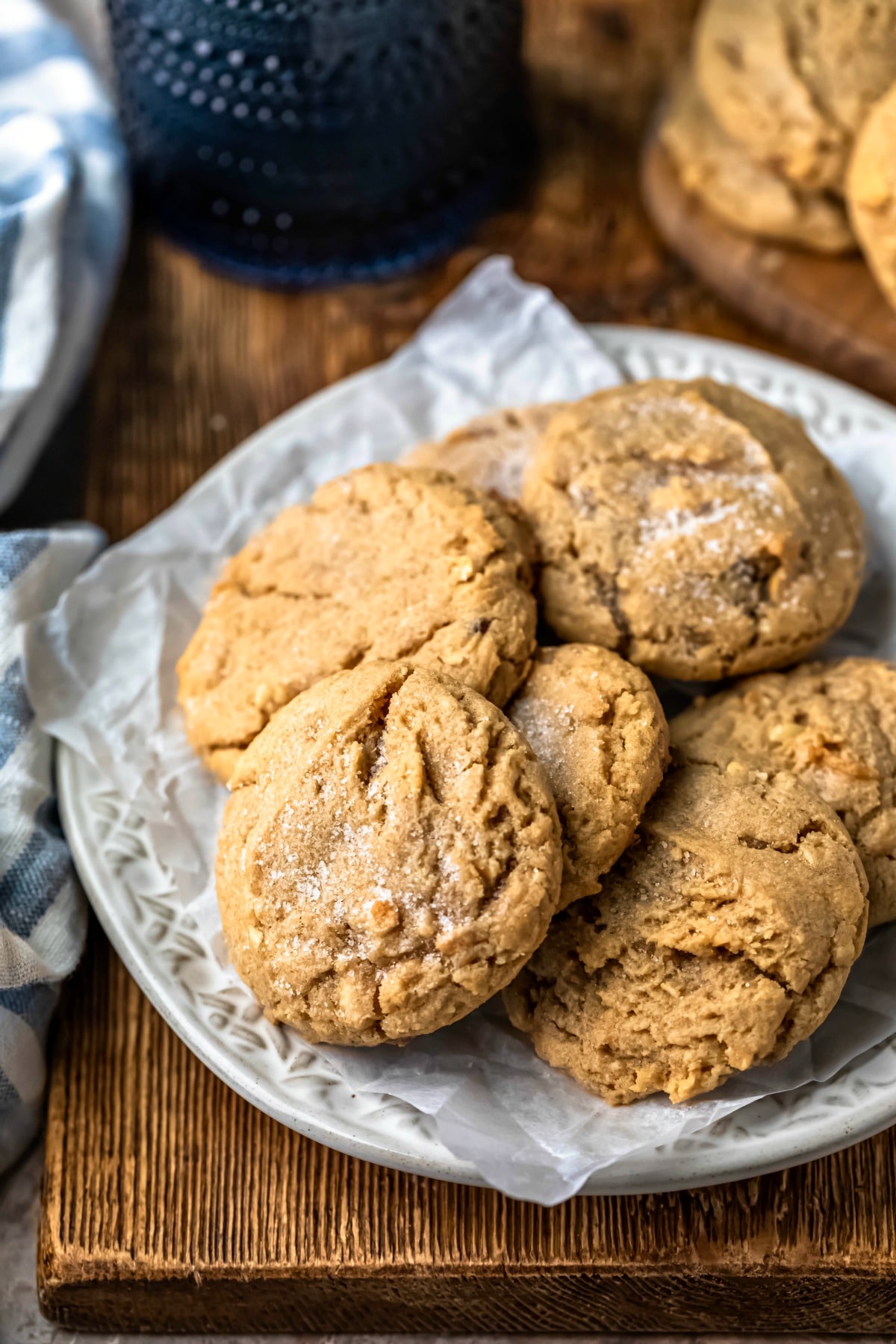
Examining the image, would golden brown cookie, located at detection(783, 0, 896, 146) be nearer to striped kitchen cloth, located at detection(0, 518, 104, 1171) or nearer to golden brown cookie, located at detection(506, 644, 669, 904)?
golden brown cookie, located at detection(506, 644, 669, 904)

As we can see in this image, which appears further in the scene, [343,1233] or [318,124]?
[318,124]

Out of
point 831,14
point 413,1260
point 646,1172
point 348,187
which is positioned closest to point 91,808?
point 413,1260

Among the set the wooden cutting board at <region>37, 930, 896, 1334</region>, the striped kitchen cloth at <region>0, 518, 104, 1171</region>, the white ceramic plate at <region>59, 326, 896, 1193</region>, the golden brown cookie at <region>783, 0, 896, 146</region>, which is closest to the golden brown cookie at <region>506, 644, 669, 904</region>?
the white ceramic plate at <region>59, 326, 896, 1193</region>

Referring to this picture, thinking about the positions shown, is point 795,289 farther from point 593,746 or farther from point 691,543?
point 593,746

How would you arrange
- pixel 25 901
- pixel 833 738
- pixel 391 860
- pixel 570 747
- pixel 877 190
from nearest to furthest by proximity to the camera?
pixel 391 860, pixel 570 747, pixel 833 738, pixel 25 901, pixel 877 190

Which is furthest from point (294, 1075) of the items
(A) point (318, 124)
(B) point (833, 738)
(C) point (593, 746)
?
(A) point (318, 124)

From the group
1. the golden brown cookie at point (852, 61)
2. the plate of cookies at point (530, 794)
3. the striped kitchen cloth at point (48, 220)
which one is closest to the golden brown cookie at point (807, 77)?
the golden brown cookie at point (852, 61)

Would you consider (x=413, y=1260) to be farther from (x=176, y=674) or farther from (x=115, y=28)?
(x=115, y=28)
